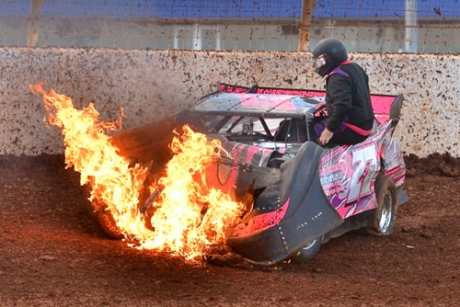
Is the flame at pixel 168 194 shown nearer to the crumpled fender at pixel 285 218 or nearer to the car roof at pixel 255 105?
the crumpled fender at pixel 285 218

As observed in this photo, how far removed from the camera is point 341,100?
24.9ft

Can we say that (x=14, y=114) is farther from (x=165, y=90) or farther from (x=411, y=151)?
(x=411, y=151)

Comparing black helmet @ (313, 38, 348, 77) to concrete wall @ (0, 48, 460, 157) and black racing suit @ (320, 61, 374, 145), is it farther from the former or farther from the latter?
concrete wall @ (0, 48, 460, 157)

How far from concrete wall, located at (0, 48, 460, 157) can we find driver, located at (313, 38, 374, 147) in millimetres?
3077

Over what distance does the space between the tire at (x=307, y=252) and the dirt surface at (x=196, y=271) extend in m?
0.06

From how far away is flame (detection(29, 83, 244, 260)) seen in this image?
22.0 ft

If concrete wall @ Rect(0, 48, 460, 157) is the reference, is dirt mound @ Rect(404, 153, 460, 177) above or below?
below

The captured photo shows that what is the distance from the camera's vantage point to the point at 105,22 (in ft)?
37.0

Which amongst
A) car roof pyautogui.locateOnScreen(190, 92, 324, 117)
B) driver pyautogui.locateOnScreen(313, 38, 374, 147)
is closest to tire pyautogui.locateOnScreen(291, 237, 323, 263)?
driver pyautogui.locateOnScreen(313, 38, 374, 147)

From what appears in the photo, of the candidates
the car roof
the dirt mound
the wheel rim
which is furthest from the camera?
the dirt mound

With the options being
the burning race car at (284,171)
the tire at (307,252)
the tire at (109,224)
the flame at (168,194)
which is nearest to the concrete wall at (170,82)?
the burning race car at (284,171)

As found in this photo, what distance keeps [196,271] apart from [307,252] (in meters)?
1.08

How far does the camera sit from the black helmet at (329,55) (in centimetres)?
788

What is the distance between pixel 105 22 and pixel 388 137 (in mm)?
4498
